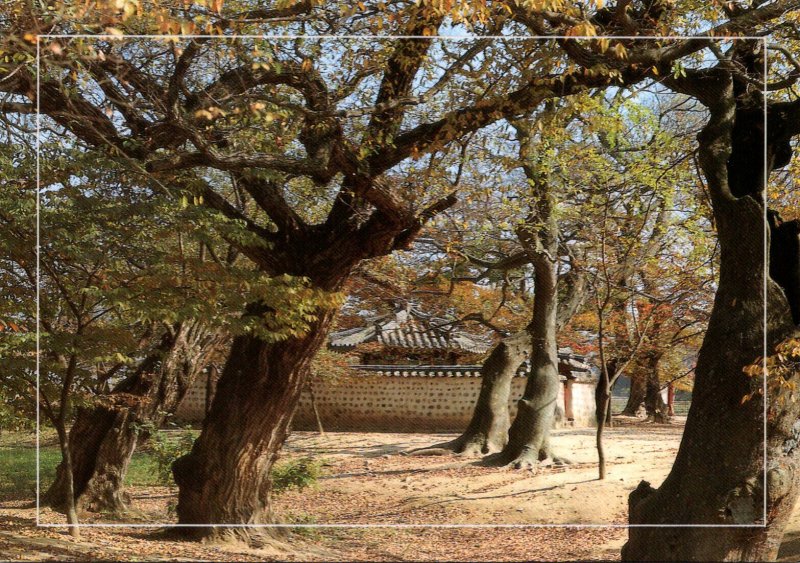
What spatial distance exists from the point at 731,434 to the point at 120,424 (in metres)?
4.66

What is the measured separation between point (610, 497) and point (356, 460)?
11.4 ft

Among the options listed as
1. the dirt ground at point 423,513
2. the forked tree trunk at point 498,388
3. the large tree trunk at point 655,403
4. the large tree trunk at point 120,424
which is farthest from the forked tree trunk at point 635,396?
the large tree trunk at point 120,424

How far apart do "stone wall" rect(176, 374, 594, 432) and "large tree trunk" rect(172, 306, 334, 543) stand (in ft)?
21.1

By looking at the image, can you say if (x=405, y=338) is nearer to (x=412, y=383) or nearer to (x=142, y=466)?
(x=412, y=383)

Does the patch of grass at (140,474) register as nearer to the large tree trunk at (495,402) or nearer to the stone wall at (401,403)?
the stone wall at (401,403)

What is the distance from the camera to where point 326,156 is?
4672 millimetres

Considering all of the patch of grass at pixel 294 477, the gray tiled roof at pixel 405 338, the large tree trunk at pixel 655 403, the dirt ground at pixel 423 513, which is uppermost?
the gray tiled roof at pixel 405 338

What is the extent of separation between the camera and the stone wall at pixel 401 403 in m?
12.0

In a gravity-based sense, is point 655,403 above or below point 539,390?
below

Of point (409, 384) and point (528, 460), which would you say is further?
point (409, 384)

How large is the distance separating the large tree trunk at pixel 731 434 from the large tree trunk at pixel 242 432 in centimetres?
219

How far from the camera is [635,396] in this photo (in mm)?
11609

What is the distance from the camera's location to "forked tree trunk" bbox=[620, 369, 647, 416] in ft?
36.7

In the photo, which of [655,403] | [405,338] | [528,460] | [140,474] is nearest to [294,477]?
[140,474]
